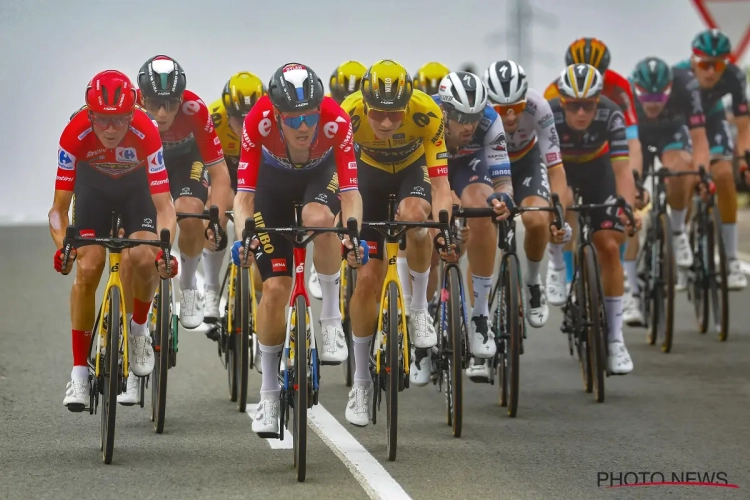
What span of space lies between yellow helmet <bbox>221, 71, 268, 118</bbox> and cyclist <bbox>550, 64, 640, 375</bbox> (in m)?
2.07

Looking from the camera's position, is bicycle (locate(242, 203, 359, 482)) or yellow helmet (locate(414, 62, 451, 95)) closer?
bicycle (locate(242, 203, 359, 482))

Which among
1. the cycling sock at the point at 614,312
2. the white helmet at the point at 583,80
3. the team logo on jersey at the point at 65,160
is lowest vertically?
the cycling sock at the point at 614,312

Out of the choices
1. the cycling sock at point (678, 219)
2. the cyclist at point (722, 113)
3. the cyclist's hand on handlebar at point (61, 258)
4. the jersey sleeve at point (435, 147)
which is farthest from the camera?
the cyclist at point (722, 113)

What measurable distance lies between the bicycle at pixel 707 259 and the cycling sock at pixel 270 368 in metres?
4.80

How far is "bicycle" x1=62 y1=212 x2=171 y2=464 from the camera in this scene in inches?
264

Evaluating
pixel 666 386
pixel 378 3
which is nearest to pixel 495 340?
pixel 666 386

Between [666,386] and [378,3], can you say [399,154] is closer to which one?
[666,386]

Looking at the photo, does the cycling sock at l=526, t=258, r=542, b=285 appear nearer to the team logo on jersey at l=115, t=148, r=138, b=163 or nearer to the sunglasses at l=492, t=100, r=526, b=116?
the sunglasses at l=492, t=100, r=526, b=116

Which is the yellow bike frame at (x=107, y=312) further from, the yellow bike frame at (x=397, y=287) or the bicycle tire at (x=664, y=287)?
the bicycle tire at (x=664, y=287)

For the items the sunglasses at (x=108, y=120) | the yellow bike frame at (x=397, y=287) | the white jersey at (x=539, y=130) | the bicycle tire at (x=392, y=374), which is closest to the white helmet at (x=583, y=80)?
the white jersey at (x=539, y=130)

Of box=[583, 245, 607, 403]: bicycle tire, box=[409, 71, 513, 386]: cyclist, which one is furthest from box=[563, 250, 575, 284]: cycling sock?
box=[409, 71, 513, 386]: cyclist

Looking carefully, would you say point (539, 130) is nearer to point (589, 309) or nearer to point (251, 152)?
point (589, 309)

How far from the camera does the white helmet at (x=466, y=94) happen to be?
26.0 feet

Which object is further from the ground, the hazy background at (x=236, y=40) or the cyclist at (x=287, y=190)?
the hazy background at (x=236, y=40)
